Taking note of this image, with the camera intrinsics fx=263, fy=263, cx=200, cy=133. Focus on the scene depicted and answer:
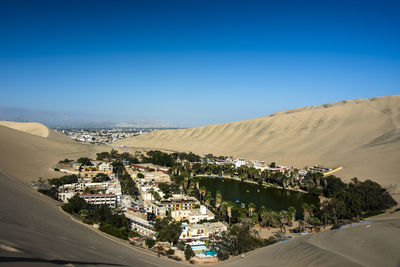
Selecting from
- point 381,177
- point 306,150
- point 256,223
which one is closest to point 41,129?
point 306,150

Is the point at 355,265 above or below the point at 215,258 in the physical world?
above

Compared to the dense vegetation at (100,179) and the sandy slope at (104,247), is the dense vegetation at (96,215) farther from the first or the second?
the dense vegetation at (100,179)

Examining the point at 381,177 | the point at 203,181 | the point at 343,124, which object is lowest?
the point at 203,181

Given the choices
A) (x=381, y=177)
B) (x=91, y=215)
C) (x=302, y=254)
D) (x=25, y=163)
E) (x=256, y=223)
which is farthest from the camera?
(x=25, y=163)

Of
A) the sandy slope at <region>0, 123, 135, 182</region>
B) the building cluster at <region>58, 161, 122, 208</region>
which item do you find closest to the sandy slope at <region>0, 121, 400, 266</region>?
the building cluster at <region>58, 161, 122, 208</region>

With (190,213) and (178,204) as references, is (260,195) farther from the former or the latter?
(190,213)

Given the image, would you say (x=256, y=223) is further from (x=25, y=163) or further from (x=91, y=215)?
(x=25, y=163)

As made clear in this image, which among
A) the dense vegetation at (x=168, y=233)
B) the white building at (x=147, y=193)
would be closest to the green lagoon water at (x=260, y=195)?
the white building at (x=147, y=193)

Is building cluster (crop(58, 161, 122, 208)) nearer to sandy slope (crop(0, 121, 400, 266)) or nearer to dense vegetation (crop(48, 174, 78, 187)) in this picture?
dense vegetation (crop(48, 174, 78, 187))

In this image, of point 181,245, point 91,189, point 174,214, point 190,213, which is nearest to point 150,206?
point 174,214
